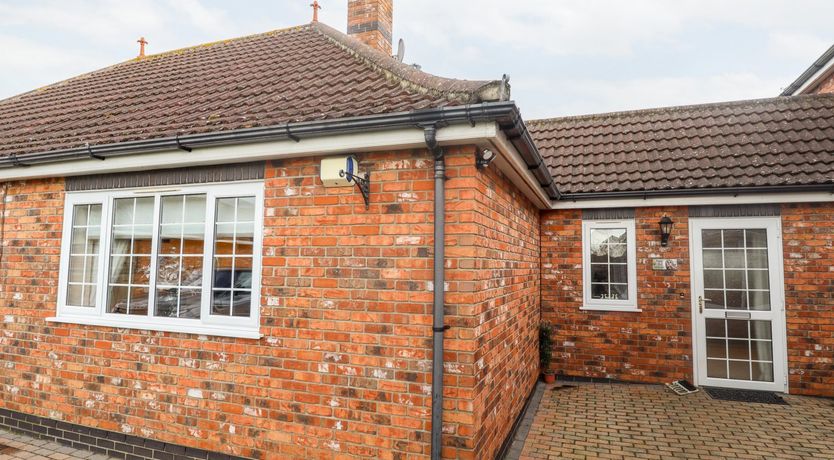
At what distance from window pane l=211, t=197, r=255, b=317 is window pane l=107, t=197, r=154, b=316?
87 cm

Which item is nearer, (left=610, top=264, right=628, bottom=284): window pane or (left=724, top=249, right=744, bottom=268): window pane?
(left=724, top=249, right=744, bottom=268): window pane

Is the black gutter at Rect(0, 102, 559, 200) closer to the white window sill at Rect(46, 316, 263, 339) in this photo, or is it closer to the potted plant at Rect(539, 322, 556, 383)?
the white window sill at Rect(46, 316, 263, 339)

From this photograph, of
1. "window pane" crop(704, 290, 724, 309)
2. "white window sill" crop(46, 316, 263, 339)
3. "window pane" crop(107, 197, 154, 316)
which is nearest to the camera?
"white window sill" crop(46, 316, 263, 339)

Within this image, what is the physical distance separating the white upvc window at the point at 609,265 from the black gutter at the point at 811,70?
19.9ft

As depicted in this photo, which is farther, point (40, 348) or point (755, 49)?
point (755, 49)

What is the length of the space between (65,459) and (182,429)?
1.32 meters

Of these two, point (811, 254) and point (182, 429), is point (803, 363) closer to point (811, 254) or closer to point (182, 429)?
point (811, 254)

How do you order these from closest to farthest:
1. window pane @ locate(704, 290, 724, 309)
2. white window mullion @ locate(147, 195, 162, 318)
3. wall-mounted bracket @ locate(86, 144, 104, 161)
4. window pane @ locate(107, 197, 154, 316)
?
wall-mounted bracket @ locate(86, 144, 104, 161) < white window mullion @ locate(147, 195, 162, 318) < window pane @ locate(107, 197, 154, 316) < window pane @ locate(704, 290, 724, 309)

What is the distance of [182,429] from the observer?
3752 millimetres

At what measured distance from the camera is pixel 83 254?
4465mm

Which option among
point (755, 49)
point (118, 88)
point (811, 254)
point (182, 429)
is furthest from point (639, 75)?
point (182, 429)

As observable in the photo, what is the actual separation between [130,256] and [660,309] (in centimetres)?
715

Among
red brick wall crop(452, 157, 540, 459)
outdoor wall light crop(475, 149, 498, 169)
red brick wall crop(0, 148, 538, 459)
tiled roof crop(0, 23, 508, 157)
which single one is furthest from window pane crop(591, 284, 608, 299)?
tiled roof crop(0, 23, 508, 157)

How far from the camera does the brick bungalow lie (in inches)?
123
